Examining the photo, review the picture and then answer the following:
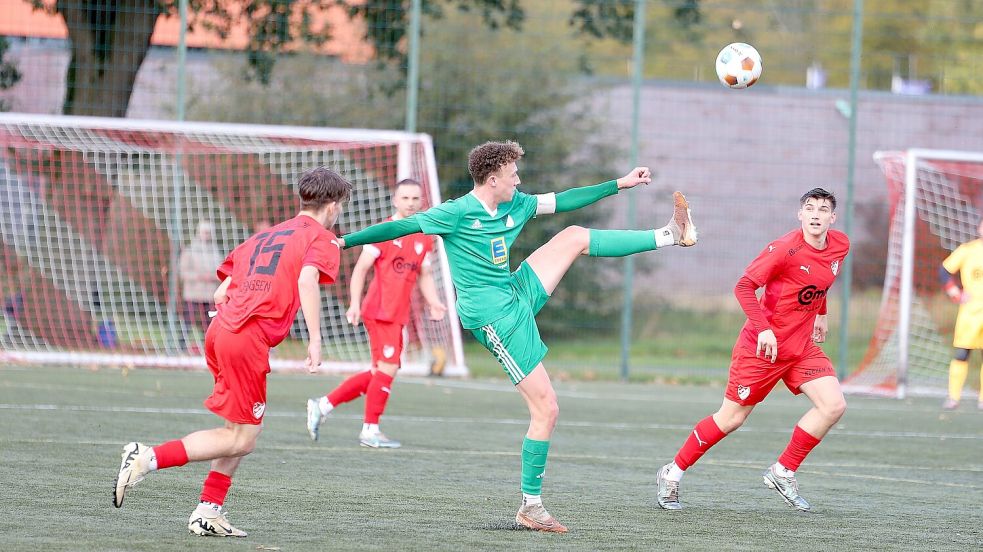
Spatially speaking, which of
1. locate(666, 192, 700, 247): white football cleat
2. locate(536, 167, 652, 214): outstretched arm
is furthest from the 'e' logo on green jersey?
locate(666, 192, 700, 247): white football cleat

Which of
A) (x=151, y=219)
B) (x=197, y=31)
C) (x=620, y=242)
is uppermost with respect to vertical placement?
(x=197, y=31)

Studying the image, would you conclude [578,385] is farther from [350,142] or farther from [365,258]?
[365,258]

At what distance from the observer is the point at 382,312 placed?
32.0ft

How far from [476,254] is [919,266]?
1166cm

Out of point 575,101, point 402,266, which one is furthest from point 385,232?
point 575,101

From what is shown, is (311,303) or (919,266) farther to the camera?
(919,266)

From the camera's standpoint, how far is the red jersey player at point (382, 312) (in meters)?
Result: 9.23

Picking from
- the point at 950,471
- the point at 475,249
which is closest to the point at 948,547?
the point at 475,249

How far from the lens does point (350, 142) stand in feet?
52.9

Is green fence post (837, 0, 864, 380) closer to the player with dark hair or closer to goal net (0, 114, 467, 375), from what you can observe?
the player with dark hair

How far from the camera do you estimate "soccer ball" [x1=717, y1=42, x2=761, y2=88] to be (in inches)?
322

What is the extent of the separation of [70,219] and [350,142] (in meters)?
3.59

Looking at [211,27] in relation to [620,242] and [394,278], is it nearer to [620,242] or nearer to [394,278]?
[394,278]

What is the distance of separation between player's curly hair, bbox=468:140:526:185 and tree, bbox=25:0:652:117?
36.1ft
